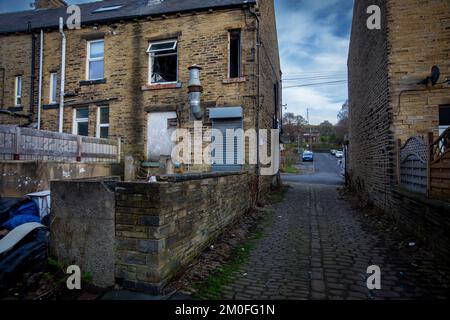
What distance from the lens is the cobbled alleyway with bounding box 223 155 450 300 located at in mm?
3402

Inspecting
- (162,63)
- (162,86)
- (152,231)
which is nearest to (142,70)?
(162,63)

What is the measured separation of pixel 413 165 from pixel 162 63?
31.8 ft

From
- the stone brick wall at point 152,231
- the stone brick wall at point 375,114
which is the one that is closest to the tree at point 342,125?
the stone brick wall at point 375,114

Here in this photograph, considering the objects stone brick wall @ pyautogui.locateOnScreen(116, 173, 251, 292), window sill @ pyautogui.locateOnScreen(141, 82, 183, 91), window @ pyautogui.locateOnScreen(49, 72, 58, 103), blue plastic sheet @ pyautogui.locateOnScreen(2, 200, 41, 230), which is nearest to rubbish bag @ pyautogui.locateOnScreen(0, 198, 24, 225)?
blue plastic sheet @ pyautogui.locateOnScreen(2, 200, 41, 230)

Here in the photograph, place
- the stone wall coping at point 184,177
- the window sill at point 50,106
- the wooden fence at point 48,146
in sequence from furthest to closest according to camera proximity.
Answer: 1. the window sill at point 50,106
2. the wooden fence at point 48,146
3. the stone wall coping at point 184,177

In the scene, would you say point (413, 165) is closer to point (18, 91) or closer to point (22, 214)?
point (22, 214)

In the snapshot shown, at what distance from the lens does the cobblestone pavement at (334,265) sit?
340 centimetres

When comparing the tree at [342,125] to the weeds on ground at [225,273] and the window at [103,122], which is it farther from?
the weeds on ground at [225,273]

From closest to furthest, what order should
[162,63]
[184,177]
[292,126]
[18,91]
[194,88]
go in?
1. [184,177]
2. [194,88]
3. [162,63]
4. [18,91]
5. [292,126]

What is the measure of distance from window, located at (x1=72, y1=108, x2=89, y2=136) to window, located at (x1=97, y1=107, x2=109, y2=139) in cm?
69

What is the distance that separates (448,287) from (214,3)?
35.8 ft

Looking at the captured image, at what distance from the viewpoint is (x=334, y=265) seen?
170 inches

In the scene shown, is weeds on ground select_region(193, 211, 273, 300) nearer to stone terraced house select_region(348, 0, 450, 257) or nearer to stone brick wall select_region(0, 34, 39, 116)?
stone terraced house select_region(348, 0, 450, 257)

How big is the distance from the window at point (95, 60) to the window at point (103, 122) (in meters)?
1.50
